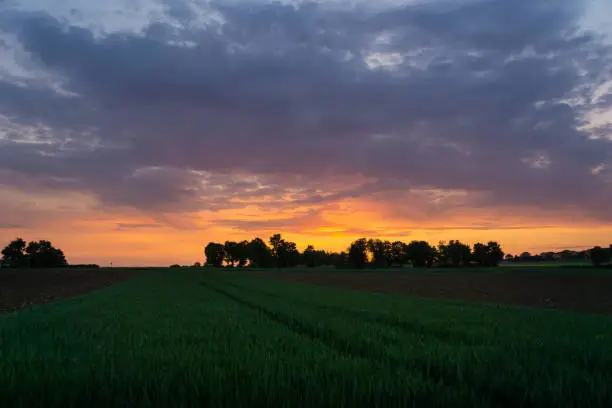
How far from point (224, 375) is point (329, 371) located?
137cm

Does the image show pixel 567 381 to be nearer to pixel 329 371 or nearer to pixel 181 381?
pixel 329 371

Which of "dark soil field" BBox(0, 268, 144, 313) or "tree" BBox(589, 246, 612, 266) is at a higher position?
"tree" BBox(589, 246, 612, 266)

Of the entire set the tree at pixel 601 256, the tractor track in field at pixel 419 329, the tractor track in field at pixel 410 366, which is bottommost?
the tractor track in field at pixel 419 329

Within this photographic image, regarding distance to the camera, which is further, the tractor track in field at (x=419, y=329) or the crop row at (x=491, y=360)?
the tractor track in field at (x=419, y=329)

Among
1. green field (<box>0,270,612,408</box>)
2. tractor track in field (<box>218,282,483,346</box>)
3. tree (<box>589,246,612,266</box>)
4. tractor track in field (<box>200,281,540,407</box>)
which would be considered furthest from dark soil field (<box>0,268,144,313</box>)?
tree (<box>589,246,612,266</box>)

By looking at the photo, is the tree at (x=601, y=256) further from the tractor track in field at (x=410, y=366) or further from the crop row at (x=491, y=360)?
the tractor track in field at (x=410, y=366)

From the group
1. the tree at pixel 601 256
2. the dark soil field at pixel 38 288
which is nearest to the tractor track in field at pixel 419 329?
the dark soil field at pixel 38 288

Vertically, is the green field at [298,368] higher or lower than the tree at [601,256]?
lower

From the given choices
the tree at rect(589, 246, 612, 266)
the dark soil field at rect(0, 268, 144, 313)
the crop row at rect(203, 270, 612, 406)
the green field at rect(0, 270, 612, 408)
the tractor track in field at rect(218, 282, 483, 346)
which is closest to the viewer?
the green field at rect(0, 270, 612, 408)

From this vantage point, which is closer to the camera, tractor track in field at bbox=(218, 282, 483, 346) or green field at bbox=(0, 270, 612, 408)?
green field at bbox=(0, 270, 612, 408)

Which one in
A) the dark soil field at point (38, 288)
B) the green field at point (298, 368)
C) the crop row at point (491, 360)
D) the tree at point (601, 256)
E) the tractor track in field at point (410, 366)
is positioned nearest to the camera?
the green field at point (298, 368)

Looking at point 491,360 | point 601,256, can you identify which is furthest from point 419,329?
point 601,256

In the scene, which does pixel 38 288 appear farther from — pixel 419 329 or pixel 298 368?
pixel 298 368

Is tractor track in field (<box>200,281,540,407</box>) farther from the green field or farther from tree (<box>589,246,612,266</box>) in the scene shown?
tree (<box>589,246,612,266</box>)
